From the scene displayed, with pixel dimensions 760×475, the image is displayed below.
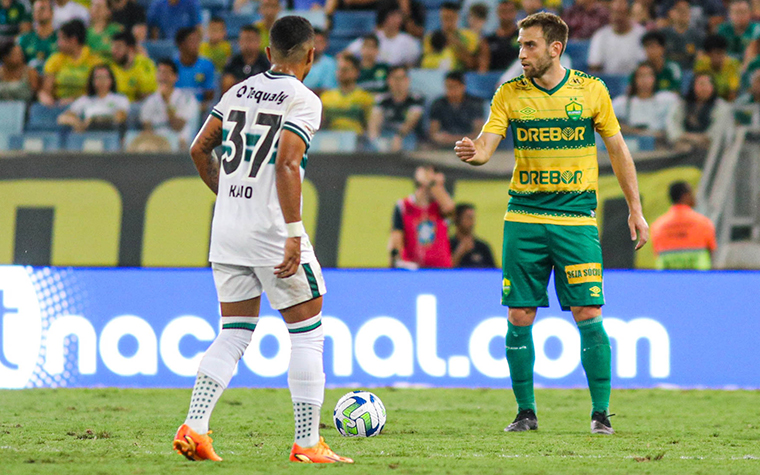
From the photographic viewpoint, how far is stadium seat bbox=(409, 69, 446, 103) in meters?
9.57

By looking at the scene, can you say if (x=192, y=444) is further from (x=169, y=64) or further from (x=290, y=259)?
(x=169, y=64)

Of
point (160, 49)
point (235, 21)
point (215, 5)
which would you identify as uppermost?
point (215, 5)

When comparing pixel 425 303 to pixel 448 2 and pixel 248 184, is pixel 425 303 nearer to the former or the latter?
pixel 248 184

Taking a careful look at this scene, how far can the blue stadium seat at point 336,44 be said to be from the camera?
429 inches

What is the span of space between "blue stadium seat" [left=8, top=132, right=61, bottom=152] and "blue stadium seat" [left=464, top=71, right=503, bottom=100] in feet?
12.4

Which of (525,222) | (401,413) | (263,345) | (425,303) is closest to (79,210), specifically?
(263,345)

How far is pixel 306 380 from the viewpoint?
3.98m

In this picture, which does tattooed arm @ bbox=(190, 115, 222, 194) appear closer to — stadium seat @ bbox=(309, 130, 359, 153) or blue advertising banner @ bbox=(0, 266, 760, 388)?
blue advertising banner @ bbox=(0, 266, 760, 388)

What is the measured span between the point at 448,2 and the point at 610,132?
6.20 meters

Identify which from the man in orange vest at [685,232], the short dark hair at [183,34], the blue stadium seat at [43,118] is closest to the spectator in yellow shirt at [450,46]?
the short dark hair at [183,34]

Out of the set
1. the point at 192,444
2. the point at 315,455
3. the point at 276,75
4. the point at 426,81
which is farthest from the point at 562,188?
the point at 426,81

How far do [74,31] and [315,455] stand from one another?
26.4 feet

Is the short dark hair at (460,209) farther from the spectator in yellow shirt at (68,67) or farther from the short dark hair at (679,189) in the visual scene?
the spectator in yellow shirt at (68,67)

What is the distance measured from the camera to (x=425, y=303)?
7.65 m
